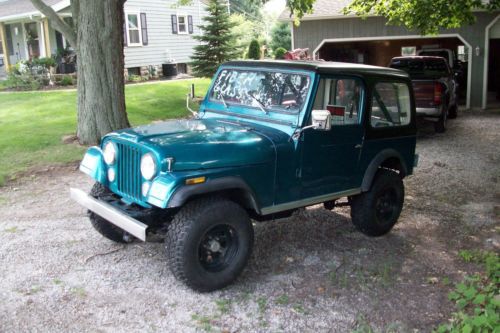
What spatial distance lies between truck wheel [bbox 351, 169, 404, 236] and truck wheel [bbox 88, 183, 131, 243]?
249cm

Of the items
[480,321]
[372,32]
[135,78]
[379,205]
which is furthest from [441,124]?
[135,78]

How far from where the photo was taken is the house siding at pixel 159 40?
22891 millimetres

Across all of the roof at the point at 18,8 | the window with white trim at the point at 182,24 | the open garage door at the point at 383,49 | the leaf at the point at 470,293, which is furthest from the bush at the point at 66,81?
the leaf at the point at 470,293

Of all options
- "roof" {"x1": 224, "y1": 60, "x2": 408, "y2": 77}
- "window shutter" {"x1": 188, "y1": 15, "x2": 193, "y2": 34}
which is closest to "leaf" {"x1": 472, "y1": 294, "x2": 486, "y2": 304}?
"roof" {"x1": 224, "y1": 60, "x2": 408, "y2": 77}

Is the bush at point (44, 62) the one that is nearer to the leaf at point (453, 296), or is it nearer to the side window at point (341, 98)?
the side window at point (341, 98)

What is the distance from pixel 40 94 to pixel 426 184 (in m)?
12.4

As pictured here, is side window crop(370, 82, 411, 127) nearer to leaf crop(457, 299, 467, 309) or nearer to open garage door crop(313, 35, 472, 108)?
leaf crop(457, 299, 467, 309)

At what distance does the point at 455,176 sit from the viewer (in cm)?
849

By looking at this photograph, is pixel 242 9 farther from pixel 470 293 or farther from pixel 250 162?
pixel 470 293

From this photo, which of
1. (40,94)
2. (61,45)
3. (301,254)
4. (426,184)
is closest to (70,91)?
(40,94)

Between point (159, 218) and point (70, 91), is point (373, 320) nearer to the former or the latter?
point (159, 218)

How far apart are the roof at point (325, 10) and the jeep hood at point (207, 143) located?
1307 cm

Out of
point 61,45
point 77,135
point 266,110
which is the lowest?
point 77,135

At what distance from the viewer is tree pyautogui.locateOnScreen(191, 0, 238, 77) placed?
61.2 feet
